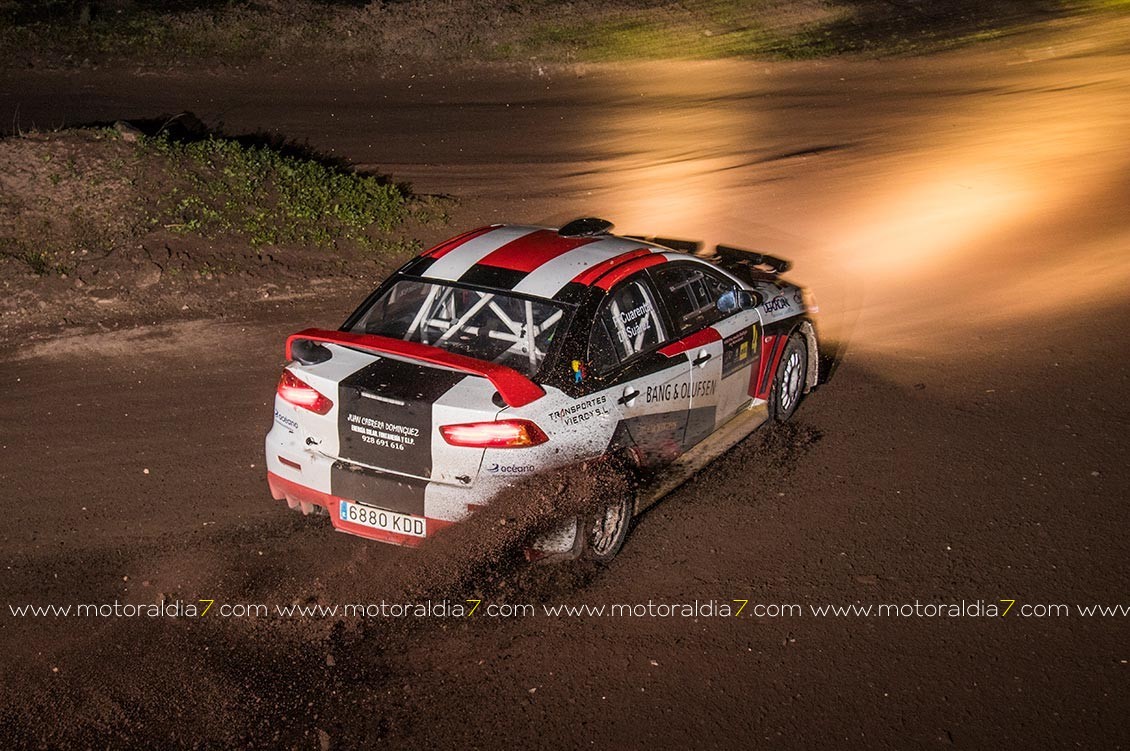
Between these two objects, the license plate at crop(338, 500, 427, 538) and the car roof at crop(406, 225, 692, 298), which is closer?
the license plate at crop(338, 500, 427, 538)

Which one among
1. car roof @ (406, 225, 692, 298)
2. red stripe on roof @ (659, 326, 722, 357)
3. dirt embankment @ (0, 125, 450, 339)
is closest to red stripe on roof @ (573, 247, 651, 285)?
car roof @ (406, 225, 692, 298)

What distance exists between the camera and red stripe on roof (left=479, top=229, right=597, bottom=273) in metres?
7.06

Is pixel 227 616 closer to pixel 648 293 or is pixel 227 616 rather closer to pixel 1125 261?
pixel 648 293

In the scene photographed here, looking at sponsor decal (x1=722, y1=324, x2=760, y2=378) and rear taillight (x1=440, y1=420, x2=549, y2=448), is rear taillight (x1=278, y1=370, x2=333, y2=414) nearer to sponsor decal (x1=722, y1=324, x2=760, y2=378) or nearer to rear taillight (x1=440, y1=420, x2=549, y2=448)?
rear taillight (x1=440, y1=420, x2=549, y2=448)

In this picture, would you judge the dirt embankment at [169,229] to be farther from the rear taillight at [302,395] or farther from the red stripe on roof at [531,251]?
the rear taillight at [302,395]

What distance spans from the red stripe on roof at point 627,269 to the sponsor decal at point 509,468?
135 cm

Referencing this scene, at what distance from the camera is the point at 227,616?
605cm

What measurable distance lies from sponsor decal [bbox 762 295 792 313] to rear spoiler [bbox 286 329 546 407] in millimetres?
2617

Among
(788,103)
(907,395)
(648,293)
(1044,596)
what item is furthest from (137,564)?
(788,103)

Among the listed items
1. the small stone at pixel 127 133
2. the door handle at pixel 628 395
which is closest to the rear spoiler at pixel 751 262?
the door handle at pixel 628 395

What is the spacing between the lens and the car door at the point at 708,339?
23.8 ft

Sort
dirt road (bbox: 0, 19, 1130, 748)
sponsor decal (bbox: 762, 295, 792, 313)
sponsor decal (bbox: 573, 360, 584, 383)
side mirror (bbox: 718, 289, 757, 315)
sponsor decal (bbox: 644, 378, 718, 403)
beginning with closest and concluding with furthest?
dirt road (bbox: 0, 19, 1130, 748), sponsor decal (bbox: 573, 360, 584, 383), sponsor decal (bbox: 644, 378, 718, 403), side mirror (bbox: 718, 289, 757, 315), sponsor decal (bbox: 762, 295, 792, 313)

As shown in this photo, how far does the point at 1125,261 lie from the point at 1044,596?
753 centimetres

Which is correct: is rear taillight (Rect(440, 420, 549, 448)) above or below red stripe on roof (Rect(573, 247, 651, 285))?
below
